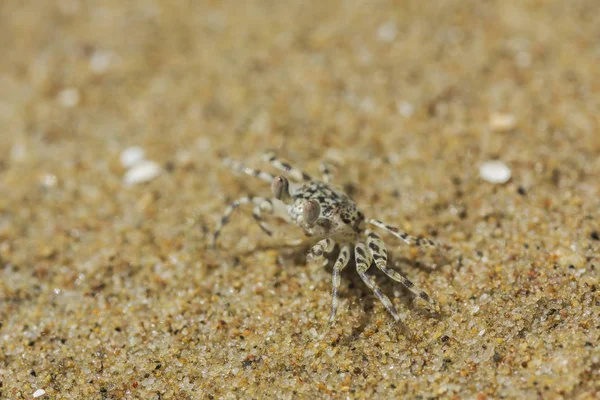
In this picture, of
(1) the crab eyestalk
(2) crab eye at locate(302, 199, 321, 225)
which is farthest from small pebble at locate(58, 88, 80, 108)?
(2) crab eye at locate(302, 199, 321, 225)

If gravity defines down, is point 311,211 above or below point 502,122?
below

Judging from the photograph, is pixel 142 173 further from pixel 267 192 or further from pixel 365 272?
pixel 365 272

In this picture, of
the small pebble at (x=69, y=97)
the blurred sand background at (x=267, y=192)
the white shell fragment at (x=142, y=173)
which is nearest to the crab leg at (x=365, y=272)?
the blurred sand background at (x=267, y=192)

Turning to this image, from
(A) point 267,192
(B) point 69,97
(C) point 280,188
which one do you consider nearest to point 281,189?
(C) point 280,188

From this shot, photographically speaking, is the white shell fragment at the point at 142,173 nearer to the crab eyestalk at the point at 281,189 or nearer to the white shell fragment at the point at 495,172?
the crab eyestalk at the point at 281,189

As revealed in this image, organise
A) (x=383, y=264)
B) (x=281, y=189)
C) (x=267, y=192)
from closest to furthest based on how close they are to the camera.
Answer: (x=383, y=264) → (x=281, y=189) → (x=267, y=192)

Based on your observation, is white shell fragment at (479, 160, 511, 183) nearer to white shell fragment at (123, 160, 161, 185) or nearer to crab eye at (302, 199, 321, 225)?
crab eye at (302, 199, 321, 225)

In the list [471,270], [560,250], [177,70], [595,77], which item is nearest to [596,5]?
[595,77]
